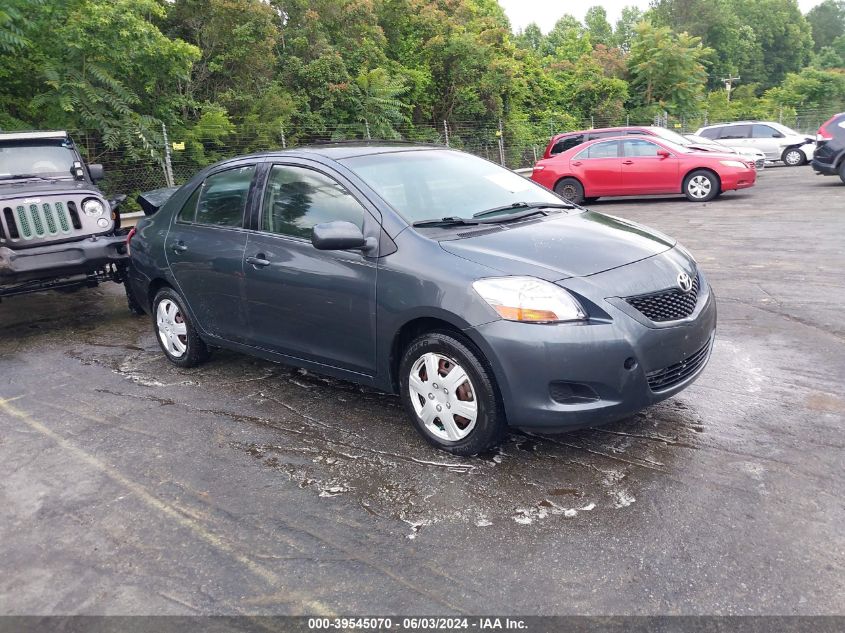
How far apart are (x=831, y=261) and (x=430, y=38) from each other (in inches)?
927

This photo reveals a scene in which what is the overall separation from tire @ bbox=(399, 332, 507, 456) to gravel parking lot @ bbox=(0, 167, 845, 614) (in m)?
0.14

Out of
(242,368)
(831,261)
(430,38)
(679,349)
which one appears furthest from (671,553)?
(430,38)

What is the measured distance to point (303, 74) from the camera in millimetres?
22719

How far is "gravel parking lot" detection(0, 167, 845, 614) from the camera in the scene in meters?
2.83

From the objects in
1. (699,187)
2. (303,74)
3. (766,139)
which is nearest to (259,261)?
(699,187)

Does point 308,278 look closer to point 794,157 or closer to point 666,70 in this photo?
point 794,157

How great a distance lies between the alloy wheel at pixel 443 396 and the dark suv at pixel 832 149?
51.1 feet

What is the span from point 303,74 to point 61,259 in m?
17.2

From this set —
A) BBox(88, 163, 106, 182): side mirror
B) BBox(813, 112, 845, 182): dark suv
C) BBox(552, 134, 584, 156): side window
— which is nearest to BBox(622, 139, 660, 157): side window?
BBox(552, 134, 584, 156): side window

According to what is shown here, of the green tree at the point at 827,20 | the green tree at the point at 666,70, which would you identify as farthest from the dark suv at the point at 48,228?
the green tree at the point at 827,20

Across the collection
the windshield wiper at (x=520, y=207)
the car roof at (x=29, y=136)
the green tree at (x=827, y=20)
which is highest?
the green tree at (x=827, y=20)

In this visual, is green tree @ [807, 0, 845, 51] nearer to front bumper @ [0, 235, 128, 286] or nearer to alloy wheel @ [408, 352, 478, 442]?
front bumper @ [0, 235, 128, 286]

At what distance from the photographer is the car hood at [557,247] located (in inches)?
148

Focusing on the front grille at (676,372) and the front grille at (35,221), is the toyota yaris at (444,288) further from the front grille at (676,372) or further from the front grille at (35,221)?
the front grille at (35,221)
